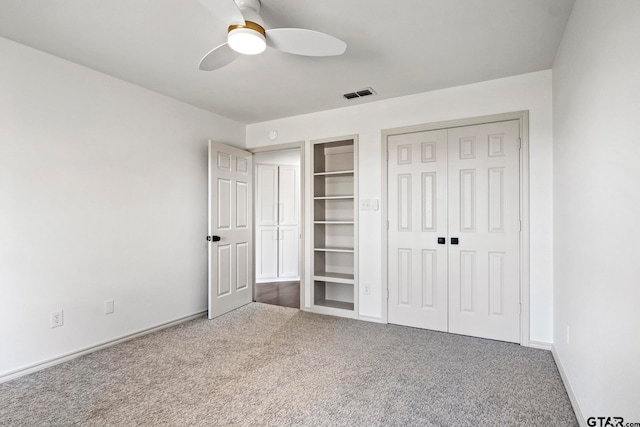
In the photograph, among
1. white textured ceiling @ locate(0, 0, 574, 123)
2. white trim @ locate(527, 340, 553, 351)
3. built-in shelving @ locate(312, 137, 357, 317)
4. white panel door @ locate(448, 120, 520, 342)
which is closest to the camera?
white textured ceiling @ locate(0, 0, 574, 123)

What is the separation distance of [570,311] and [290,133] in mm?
3348

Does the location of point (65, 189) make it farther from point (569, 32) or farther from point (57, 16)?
point (569, 32)

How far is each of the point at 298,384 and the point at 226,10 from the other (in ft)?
7.78

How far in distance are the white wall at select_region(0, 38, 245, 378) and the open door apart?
25cm

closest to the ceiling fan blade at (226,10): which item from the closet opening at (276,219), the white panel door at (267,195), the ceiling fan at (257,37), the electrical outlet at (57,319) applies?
the ceiling fan at (257,37)

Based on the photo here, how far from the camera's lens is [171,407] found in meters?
1.96

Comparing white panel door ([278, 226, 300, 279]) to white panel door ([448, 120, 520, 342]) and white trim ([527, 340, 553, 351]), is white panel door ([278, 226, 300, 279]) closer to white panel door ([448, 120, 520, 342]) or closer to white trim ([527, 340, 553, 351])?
white panel door ([448, 120, 520, 342])

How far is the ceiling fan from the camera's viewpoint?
5.86ft

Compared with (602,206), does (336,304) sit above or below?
below

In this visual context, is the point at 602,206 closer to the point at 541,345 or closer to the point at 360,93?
the point at 541,345

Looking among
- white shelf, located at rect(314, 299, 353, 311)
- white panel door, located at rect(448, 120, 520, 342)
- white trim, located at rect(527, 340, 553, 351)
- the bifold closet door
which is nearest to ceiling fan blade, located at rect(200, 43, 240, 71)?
the bifold closet door

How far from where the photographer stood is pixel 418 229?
11.0 ft

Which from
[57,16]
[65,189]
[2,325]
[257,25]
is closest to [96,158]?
[65,189]

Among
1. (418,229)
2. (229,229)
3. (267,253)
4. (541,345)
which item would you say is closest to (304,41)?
(418,229)
